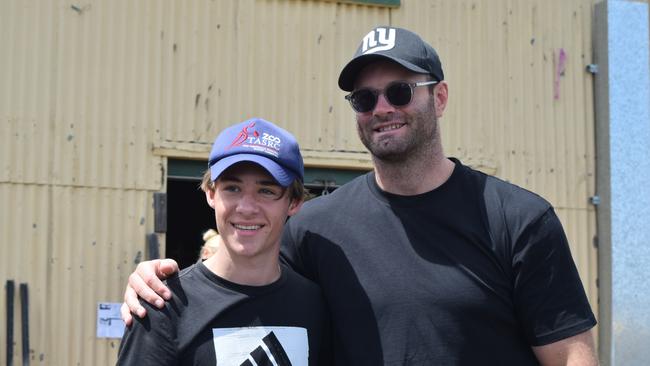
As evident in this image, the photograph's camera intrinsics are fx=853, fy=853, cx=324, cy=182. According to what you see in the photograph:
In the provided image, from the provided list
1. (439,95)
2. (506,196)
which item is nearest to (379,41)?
(439,95)

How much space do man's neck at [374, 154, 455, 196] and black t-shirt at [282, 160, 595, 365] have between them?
1.2 inches

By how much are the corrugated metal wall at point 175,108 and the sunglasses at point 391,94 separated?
416cm

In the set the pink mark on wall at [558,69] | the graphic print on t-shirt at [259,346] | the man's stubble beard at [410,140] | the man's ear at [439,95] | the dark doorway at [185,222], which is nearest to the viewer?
the graphic print on t-shirt at [259,346]

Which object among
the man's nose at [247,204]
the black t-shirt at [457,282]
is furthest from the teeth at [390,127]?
the man's nose at [247,204]

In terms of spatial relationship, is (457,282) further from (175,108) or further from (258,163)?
(175,108)

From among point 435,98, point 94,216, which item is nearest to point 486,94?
point 94,216

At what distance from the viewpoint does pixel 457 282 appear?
2.88 meters

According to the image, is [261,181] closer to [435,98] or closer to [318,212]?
[318,212]

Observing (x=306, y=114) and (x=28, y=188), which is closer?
(x=28, y=188)

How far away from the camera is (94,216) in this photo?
685 centimetres

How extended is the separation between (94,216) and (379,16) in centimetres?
307

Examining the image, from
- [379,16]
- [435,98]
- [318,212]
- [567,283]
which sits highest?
[379,16]

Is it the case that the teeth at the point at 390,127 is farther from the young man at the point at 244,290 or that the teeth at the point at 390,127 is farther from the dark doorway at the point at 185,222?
the dark doorway at the point at 185,222

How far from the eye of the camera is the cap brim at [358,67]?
3.02m
